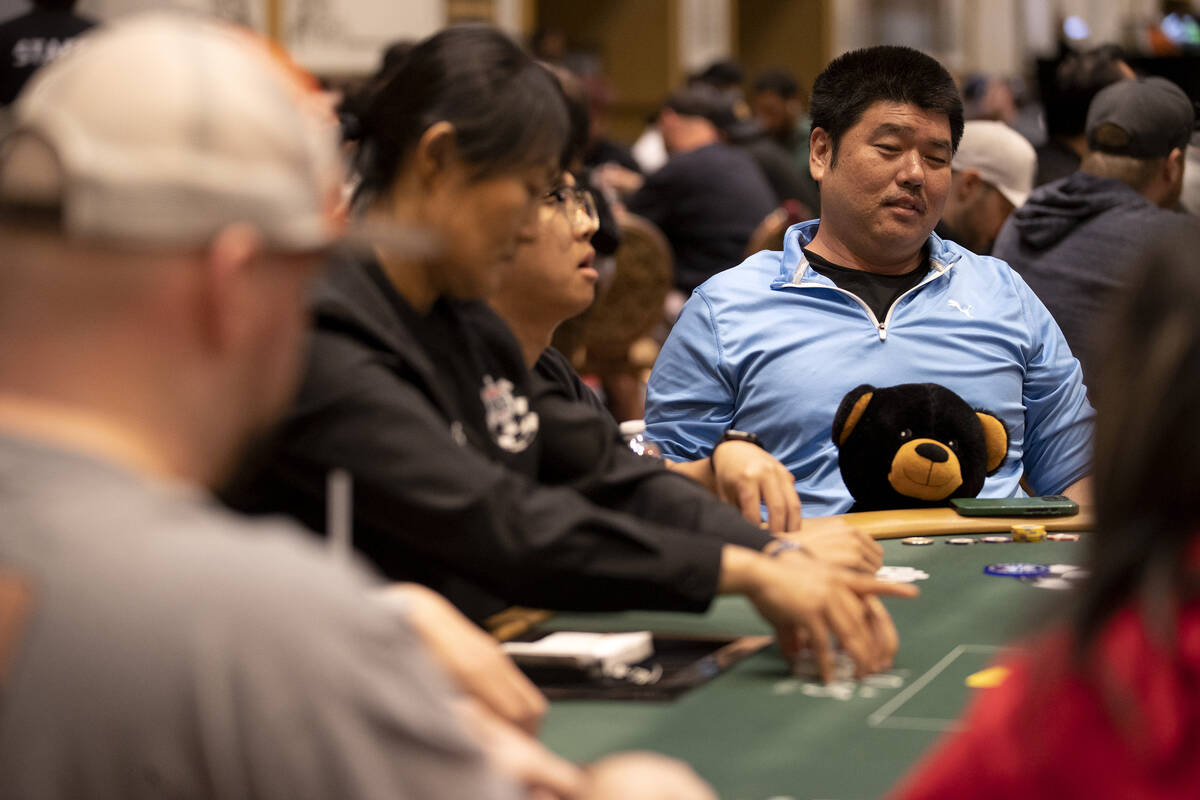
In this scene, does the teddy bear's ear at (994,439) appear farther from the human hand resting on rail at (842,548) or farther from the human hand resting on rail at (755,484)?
the human hand resting on rail at (842,548)

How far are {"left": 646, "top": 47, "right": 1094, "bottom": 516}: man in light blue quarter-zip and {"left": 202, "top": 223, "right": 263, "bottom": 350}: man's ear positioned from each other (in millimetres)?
2225

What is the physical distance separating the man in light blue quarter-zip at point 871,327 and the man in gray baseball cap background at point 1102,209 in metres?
0.90

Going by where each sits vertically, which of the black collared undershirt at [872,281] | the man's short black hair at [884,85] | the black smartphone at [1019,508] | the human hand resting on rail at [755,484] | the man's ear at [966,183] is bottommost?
the black smartphone at [1019,508]

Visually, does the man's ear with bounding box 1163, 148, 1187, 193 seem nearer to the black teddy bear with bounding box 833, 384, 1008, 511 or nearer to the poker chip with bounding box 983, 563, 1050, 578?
the black teddy bear with bounding box 833, 384, 1008, 511

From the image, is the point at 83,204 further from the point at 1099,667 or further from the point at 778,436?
the point at 778,436

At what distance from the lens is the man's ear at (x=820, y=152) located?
322 centimetres

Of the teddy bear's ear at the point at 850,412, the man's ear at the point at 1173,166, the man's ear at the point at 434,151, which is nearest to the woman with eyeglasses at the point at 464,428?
the man's ear at the point at 434,151

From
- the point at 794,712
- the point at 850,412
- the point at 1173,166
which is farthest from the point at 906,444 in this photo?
the point at 1173,166

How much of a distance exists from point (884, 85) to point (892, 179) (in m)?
0.19

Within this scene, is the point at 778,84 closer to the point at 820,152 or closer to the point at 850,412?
the point at 820,152

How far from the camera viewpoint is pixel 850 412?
9.39 feet

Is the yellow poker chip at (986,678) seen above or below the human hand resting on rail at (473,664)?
below

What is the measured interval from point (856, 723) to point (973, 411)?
1.48 metres

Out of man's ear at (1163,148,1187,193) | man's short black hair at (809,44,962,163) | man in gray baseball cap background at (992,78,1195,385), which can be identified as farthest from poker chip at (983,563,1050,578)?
man's ear at (1163,148,1187,193)
